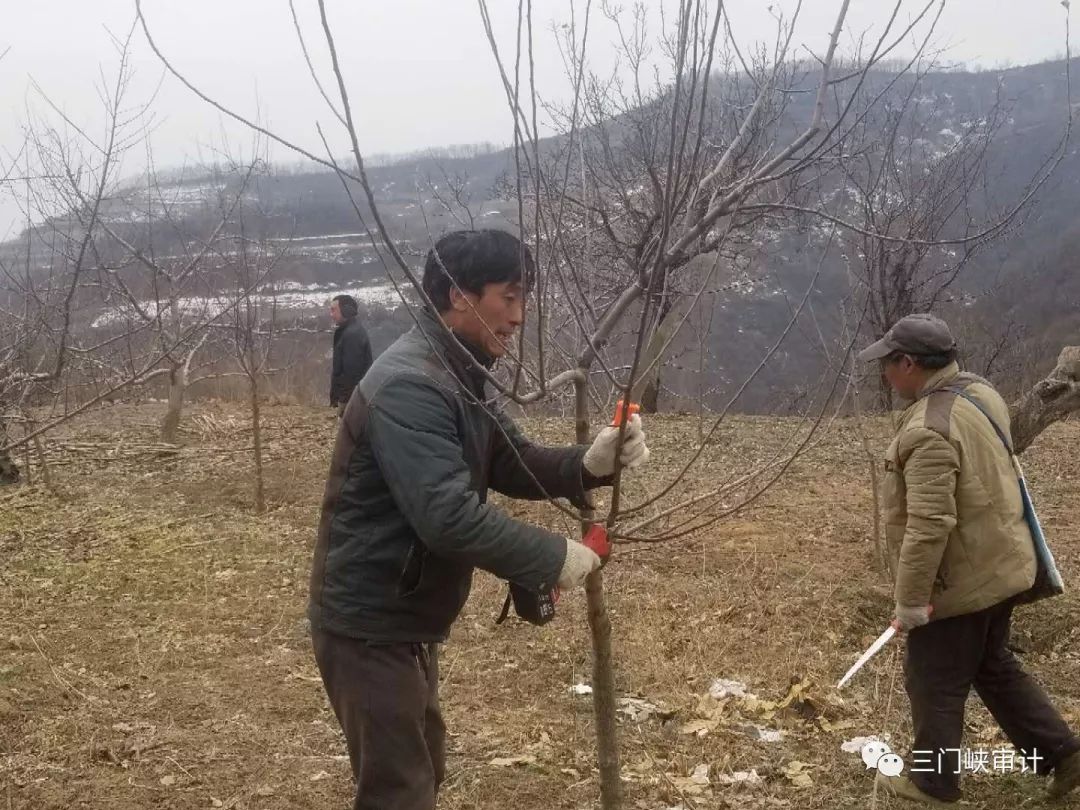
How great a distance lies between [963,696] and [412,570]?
197 centimetres

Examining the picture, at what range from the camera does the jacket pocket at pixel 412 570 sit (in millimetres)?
2002

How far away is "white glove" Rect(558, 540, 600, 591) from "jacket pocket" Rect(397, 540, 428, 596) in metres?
0.31

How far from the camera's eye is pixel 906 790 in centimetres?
310

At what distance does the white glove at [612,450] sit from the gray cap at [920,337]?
1.19 m

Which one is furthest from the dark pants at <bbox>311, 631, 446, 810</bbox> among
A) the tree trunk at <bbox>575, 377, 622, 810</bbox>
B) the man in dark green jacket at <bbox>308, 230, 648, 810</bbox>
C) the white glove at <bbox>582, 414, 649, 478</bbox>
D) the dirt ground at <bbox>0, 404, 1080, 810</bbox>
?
the dirt ground at <bbox>0, 404, 1080, 810</bbox>

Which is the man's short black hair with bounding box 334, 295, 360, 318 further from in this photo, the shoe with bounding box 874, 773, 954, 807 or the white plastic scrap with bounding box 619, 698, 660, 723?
the shoe with bounding box 874, 773, 954, 807

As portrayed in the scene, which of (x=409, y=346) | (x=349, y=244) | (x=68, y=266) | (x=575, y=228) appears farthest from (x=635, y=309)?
(x=349, y=244)

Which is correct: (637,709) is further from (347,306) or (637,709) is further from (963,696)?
(347,306)

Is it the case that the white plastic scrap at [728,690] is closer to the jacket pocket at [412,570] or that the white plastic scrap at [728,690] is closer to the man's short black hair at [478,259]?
the jacket pocket at [412,570]

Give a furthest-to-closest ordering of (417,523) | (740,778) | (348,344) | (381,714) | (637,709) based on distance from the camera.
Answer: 1. (348,344)
2. (637,709)
3. (740,778)
4. (381,714)
5. (417,523)

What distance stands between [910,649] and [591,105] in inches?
290

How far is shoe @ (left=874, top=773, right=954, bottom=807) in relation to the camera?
3076 mm

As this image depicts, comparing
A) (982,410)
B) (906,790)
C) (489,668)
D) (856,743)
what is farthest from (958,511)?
(489,668)

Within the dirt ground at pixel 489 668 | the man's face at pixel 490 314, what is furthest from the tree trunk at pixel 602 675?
the dirt ground at pixel 489 668
